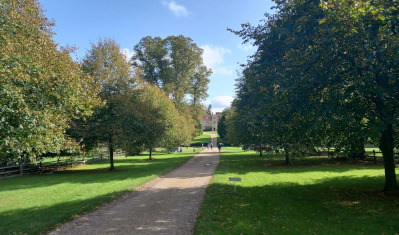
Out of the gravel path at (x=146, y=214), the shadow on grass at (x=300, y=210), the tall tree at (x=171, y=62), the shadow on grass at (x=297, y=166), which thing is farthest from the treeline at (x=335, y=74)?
the tall tree at (x=171, y=62)

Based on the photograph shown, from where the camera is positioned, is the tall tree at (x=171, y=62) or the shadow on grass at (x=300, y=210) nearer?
the shadow on grass at (x=300, y=210)

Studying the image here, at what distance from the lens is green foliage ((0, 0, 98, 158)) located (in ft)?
25.9

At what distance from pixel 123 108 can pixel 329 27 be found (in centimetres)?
1533

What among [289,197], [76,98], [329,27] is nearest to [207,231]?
[289,197]

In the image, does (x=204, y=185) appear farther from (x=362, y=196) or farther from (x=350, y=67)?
(x=350, y=67)

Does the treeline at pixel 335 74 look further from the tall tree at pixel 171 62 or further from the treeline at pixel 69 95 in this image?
the tall tree at pixel 171 62

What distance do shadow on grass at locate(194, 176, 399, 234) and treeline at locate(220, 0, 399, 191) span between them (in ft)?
5.99

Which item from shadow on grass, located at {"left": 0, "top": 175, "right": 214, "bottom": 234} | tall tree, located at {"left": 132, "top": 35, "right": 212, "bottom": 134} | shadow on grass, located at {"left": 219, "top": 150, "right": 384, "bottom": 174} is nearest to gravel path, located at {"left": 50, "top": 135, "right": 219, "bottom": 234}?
shadow on grass, located at {"left": 0, "top": 175, "right": 214, "bottom": 234}

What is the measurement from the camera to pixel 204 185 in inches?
518

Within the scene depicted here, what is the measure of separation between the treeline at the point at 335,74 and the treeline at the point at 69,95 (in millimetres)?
8320

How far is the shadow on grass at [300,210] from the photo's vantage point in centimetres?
682

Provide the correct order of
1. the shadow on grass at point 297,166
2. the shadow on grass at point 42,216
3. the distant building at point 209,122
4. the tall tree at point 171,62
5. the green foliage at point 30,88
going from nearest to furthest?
the shadow on grass at point 42,216 → the green foliage at point 30,88 → the shadow on grass at point 297,166 → the tall tree at point 171,62 → the distant building at point 209,122

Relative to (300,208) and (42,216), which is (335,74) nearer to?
(300,208)

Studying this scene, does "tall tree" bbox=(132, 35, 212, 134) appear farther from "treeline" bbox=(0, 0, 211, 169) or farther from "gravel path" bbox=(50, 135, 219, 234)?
"gravel path" bbox=(50, 135, 219, 234)
